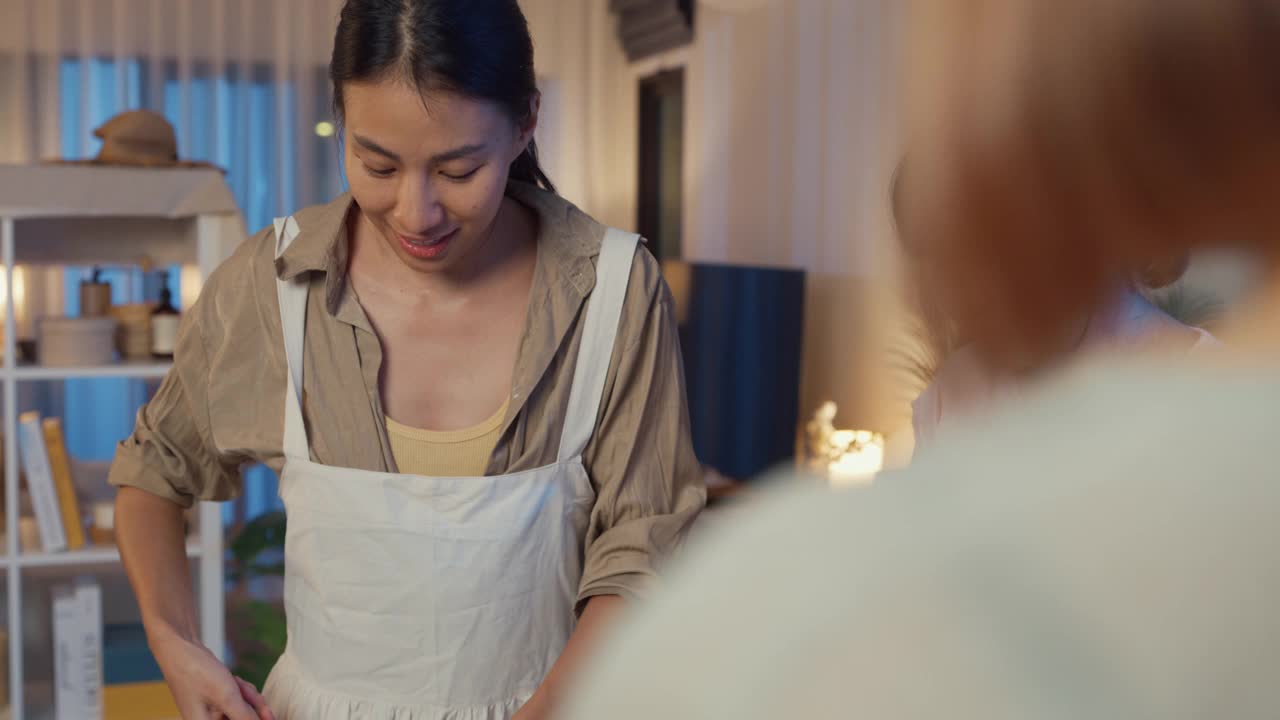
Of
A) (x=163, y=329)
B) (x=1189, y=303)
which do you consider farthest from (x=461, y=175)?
(x=163, y=329)

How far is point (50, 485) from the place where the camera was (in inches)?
108

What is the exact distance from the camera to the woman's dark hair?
1.23 meters

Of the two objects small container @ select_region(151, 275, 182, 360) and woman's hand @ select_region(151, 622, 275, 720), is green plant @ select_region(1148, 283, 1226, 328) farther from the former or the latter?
small container @ select_region(151, 275, 182, 360)

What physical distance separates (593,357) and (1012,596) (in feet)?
3.47

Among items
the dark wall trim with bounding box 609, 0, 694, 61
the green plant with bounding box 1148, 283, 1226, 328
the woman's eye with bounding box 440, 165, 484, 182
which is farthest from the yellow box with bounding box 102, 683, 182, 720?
the dark wall trim with bounding box 609, 0, 694, 61

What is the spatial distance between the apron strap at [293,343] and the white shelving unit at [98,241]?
1427 mm

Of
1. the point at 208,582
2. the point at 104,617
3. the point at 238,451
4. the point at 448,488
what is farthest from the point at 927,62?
the point at 104,617

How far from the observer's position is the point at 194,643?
1.33m

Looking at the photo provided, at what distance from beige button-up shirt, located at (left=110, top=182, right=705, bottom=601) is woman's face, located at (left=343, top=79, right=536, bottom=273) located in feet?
0.40

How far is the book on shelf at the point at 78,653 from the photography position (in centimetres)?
278

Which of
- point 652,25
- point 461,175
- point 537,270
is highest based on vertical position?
point 652,25

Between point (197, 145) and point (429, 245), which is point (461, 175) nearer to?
point (429, 245)

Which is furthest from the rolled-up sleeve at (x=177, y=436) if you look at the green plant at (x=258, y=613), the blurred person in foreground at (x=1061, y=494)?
the green plant at (x=258, y=613)

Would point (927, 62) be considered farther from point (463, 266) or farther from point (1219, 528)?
point (463, 266)
